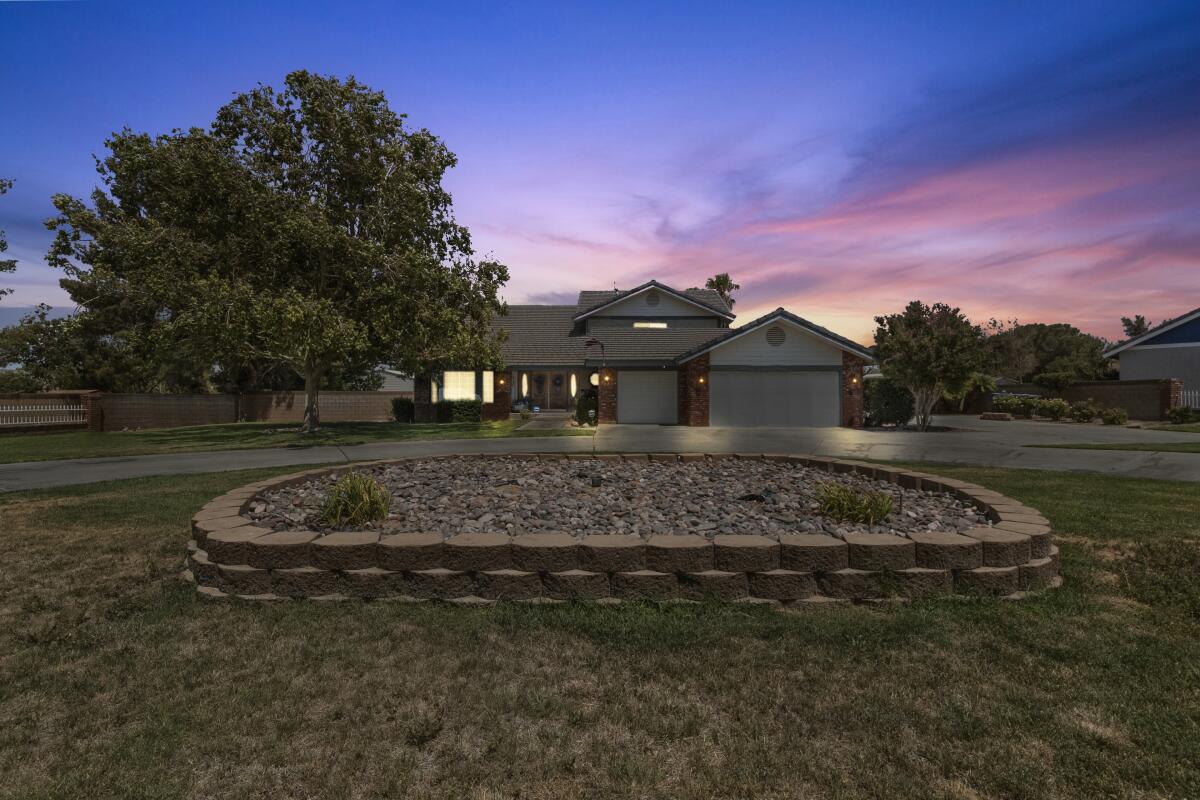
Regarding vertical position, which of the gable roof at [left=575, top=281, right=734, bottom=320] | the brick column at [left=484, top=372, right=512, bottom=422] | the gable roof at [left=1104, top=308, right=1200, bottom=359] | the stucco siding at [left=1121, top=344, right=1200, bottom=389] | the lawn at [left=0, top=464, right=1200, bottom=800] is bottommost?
the lawn at [left=0, top=464, right=1200, bottom=800]

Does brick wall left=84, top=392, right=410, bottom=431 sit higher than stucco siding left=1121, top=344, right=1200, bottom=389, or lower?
lower

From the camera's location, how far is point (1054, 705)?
2863mm

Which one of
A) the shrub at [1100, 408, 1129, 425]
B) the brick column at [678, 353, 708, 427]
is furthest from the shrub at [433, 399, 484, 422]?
the shrub at [1100, 408, 1129, 425]

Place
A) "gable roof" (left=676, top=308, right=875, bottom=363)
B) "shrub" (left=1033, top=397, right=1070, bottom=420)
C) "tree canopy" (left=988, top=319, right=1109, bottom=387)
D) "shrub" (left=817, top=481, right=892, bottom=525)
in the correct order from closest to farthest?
"shrub" (left=817, top=481, right=892, bottom=525) → "gable roof" (left=676, top=308, right=875, bottom=363) → "shrub" (left=1033, top=397, right=1070, bottom=420) → "tree canopy" (left=988, top=319, right=1109, bottom=387)

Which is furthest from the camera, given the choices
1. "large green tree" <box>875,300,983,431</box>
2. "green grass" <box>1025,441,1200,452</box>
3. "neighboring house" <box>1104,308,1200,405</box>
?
"neighboring house" <box>1104,308,1200,405</box>

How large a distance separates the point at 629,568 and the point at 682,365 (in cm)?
2108

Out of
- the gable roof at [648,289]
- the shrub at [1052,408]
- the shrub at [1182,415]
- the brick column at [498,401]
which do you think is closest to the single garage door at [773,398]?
the gable roof at [648,289]

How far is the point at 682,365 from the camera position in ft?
81.5

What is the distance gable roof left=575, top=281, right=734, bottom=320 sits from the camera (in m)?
29.2

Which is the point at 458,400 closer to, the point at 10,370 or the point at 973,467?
the point at 973,467

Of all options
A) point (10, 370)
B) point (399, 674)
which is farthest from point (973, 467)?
point (10, 370)

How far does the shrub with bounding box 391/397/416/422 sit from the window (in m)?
1.64

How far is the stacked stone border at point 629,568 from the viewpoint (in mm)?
4172

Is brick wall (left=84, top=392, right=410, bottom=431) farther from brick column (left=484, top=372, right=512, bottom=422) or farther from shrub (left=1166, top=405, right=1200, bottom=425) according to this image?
shrub (left=1166, top=405, right=1200, bottom=425)
